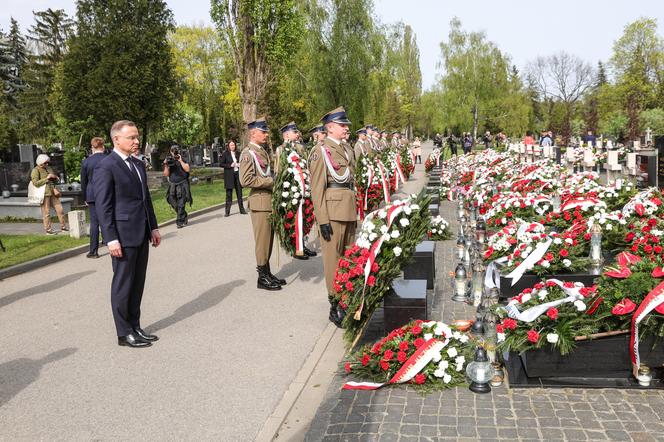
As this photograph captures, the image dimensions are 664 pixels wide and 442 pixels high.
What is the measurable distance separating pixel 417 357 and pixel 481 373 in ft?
1.65

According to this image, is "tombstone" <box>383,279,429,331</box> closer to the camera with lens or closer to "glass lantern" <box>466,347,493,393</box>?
"glass lantern" <box>466,347,493,393</box>

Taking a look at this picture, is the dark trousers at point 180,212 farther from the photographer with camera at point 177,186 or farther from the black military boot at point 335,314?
the black military boot at point 335,314

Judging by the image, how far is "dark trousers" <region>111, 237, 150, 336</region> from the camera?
5934 mm

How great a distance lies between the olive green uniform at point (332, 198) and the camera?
660 centimetres

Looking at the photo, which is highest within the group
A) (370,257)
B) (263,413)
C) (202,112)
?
(202,112)

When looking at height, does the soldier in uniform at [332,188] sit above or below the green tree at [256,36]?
below

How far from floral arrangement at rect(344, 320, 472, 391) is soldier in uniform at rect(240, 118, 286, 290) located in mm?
3210

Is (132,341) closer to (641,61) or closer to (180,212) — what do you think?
(180,212)

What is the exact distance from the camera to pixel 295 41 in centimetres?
2789

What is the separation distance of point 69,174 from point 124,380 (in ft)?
71.4

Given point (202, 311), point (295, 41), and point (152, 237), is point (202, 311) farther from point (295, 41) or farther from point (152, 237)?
point (295, 41)

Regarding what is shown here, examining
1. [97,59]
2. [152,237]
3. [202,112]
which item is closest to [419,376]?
[152,237]

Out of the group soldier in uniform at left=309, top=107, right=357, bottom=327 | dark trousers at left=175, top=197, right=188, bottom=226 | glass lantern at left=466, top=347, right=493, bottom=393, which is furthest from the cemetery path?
dark trousers at left=175, top=197, right=188, bottom=226

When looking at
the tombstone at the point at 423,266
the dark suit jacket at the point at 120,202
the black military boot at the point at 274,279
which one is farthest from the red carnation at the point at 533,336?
the black military boot at the point at 274,279
